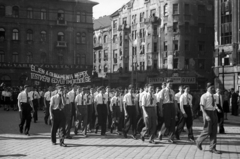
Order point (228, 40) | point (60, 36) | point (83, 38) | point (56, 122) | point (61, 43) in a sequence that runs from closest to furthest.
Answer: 1. point (56, 122)
2. point (228, 40)
3. point (61, 43)
4. point (60, 36)
5. point (83, 38)

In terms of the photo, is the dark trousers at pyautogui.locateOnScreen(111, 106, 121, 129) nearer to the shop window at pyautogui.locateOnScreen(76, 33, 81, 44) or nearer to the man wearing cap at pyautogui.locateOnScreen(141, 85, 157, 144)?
the man wearing cap at pyautogui.locateOnScreen(141, 85, 157, 144)

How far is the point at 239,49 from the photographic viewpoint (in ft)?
157

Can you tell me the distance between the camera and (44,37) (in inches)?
2223

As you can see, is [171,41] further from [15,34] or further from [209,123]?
[209,123]

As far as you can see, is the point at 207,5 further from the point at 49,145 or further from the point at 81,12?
the point at 49,145

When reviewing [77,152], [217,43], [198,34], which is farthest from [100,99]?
[198,34]

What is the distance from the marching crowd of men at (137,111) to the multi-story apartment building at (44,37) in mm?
36475

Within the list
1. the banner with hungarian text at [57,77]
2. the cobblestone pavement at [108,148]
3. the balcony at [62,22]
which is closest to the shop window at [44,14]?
the balcony at [62,22]

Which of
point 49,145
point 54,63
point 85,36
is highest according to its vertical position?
point 85,36

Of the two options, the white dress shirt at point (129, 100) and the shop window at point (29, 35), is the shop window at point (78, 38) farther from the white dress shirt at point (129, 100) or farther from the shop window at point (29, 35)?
the white dress shirt at point (129, 100)

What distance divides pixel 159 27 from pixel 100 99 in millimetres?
49943

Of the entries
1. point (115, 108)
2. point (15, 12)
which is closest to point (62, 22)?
point (15, 12)

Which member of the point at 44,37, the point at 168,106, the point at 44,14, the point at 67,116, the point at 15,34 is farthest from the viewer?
the point at 44,37

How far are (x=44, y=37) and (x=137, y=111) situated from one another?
42.2 meters
